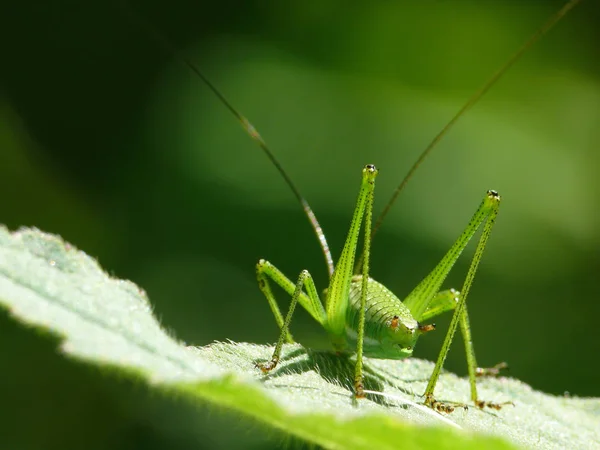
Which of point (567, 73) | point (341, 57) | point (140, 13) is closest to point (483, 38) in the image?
point (567, 73)

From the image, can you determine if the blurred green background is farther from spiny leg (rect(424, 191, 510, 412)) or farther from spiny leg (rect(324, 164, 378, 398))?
spiny leg (rect(424, 191, 510, 412))

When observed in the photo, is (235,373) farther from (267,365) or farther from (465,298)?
(465,298)

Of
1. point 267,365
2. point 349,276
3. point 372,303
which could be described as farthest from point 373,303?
point 267,365

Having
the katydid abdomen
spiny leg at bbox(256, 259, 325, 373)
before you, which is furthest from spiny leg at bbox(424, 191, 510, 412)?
spiny leg at bbox(256, 259, 325, 373)

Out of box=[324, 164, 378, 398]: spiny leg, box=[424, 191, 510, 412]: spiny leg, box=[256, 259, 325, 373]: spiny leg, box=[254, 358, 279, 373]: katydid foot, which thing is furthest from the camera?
box=[256, 259, 325, 373]: spiny leg

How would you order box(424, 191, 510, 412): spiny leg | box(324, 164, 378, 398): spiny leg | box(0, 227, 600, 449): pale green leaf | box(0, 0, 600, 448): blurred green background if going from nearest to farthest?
box(0, 227, 600, 449): pale green leaf, box(424, 191, 510, 412): spiny leg, box(324, 164, 378, 398): spiny leg, box(0, 0, 600, 448): blurred green background

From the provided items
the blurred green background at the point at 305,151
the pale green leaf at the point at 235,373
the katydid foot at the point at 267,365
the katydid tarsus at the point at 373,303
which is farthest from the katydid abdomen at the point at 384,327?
the blurred green background at the point at 305,151

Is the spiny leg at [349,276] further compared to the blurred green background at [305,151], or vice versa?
the blurred green background at [305,151]

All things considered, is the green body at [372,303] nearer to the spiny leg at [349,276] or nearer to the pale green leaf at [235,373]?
the spiny leg at [349,276]

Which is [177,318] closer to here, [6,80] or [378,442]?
[6,80]
